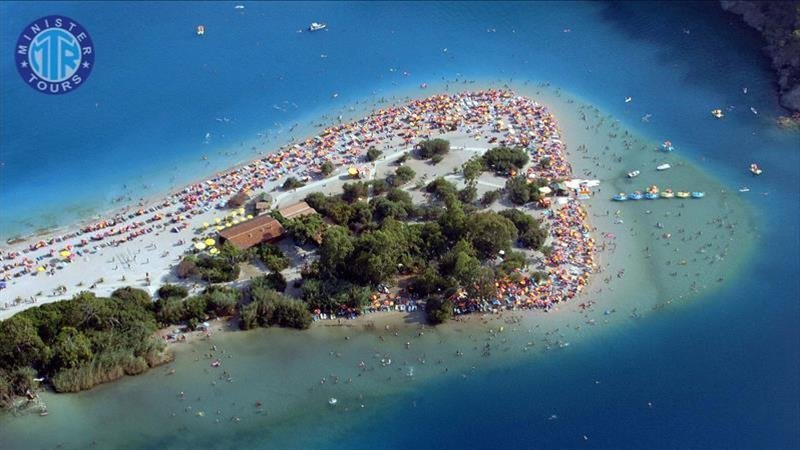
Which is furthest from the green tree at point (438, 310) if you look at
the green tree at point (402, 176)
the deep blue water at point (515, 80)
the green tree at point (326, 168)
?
the green tree at point (326, 168)

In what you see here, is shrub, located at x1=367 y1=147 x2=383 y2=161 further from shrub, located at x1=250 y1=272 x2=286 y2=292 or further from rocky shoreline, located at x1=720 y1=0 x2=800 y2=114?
rocky shoreline, located at x1=720 y1=0 x2=800 y2=114

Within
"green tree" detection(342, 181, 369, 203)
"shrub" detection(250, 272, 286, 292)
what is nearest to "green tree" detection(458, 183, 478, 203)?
"green tree" detection(342, 181, 369, 203)

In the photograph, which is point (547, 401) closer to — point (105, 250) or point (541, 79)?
point (105, 250)

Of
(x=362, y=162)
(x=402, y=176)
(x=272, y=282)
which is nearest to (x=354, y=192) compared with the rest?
(x=402, y=176)

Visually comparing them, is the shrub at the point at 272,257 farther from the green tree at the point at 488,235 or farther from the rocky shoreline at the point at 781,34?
the rocky shoreline at the point at 781,34

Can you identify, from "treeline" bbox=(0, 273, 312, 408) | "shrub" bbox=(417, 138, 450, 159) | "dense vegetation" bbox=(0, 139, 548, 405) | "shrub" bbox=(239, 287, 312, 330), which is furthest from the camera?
"shrub" bbox=(417, 138, 450, 159)

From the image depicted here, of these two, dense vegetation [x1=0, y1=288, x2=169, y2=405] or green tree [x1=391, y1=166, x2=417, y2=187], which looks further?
green tree [x1=391, y1=166, x2=417, y2=187]
